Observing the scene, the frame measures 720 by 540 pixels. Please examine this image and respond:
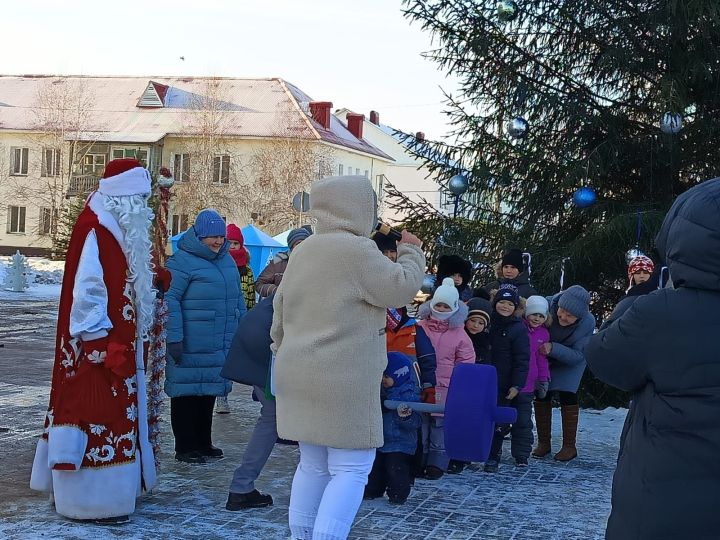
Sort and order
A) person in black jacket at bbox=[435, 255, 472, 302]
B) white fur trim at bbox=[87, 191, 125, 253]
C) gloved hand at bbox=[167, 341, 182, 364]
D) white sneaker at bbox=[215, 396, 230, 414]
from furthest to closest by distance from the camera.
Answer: white sneaker at bbox=[215, 396, 230, 414]
person in black jacket at bbox=[435, 255, 472, 302]
gloved hand at bbox=[167, 341, 182, 364]
white fur trim at bbox=[87, 191, 125, 253]

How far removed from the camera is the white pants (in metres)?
4.23

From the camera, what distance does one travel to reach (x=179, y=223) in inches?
2089

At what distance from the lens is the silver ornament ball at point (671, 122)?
9.38m

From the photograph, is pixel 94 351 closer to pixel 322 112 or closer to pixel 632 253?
pixel 632 253

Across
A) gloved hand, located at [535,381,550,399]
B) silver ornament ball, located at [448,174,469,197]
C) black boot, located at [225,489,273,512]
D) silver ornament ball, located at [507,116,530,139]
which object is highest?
silver ornament ball, located at [507,116,530,139]

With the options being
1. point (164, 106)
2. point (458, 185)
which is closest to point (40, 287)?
point (458, 185)

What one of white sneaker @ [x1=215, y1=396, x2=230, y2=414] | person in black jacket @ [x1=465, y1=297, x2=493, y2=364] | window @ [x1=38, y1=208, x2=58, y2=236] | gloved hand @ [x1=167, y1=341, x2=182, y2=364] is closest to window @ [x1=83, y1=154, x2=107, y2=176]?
window @ [x1=38, y1=208, x2=58, y2=236]

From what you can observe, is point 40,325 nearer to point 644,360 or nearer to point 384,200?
point 384,200

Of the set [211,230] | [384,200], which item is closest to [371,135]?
[384,200]

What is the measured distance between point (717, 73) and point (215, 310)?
561 centimetres

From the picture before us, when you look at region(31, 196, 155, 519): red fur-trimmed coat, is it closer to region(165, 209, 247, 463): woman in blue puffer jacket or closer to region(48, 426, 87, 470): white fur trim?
region(48, 426, 87, 470): white fur trim

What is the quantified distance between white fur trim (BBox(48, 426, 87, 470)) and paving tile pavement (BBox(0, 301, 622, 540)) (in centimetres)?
36

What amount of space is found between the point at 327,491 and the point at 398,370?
198 centimetres

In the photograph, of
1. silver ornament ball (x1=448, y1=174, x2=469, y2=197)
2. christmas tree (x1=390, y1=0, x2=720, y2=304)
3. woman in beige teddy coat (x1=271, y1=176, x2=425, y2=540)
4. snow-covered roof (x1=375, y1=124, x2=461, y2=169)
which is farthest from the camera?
snow-covered roof (x1=375, y1=124, x2=461, y2=169)
